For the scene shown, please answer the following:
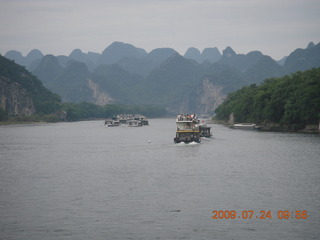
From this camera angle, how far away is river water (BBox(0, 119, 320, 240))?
35.6 m

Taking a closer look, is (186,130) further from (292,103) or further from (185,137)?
(292,103)

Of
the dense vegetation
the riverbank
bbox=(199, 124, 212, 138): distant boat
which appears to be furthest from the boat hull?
the riverbank

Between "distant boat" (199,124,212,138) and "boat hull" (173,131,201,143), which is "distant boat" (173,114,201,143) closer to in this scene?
"boat hull" (173,131,201,143)

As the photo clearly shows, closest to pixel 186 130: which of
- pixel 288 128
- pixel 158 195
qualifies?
pixel 288 128

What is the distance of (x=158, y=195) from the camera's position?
46.4 metres

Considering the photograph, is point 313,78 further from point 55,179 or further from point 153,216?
point 153,216

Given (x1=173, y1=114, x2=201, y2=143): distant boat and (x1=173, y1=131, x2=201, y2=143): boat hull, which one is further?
(x1=173, y1=114, x2=201, y2=143): distant boat

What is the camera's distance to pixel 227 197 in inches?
1780

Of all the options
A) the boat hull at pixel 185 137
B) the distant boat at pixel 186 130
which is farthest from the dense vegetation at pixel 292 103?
the boat hull at pixel 185 137

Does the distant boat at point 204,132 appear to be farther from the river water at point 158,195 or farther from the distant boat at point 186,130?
the river water at point 158,195

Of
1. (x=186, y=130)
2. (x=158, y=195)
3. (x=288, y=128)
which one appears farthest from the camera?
(x=288, y=128)

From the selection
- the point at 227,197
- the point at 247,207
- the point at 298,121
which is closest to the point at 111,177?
the point at 227,197

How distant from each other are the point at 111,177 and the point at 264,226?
25421 millimetres

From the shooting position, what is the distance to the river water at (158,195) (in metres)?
35.6
